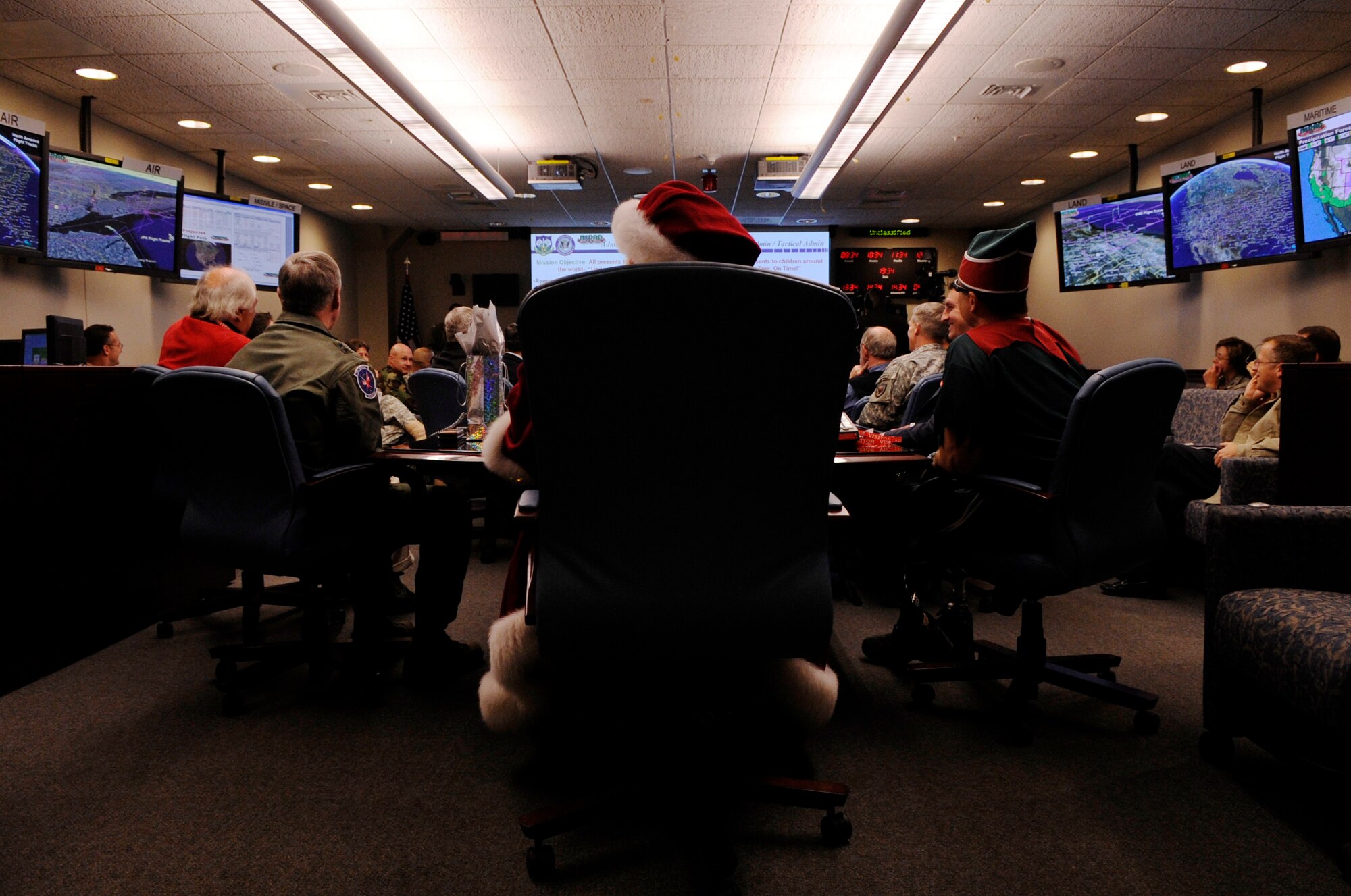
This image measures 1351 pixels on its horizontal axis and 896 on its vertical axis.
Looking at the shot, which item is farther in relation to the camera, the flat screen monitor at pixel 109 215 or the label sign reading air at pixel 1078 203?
the label sign reading air at pixel 1078 203

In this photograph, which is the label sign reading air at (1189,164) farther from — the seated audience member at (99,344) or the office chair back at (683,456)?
the seated audience member at (99,344)

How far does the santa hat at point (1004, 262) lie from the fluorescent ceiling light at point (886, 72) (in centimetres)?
180

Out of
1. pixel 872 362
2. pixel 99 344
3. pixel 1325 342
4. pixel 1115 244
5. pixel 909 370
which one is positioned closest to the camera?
pixel 909 370

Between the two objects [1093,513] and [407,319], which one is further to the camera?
[407,319]

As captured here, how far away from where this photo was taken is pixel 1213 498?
12.6 ft

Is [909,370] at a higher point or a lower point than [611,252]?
lower

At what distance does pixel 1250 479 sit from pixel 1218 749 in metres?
1.83

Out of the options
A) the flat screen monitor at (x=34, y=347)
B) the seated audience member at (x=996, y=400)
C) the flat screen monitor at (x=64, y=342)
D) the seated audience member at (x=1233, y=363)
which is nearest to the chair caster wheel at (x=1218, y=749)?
the seated audience member at (x=996, y=400)

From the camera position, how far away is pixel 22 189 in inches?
174

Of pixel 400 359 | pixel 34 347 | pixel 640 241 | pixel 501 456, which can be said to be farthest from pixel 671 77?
pixel 501 456

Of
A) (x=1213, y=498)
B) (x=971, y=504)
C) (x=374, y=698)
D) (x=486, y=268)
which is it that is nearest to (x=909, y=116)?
(x=1213, y=498)

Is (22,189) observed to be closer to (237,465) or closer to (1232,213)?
(237,465)

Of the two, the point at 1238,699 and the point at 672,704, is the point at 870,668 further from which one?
the point at 672,704

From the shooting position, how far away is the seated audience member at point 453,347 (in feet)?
13.5
